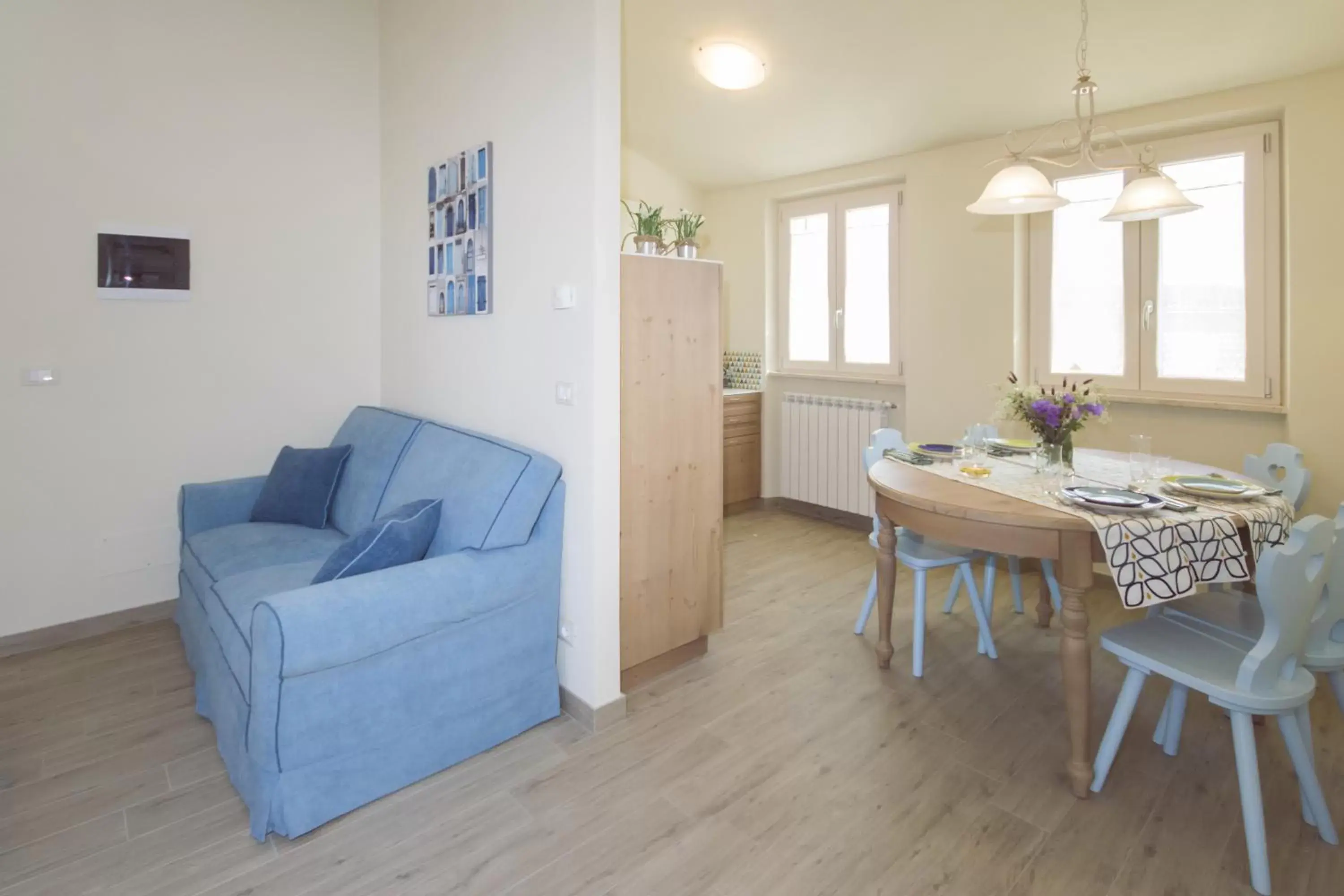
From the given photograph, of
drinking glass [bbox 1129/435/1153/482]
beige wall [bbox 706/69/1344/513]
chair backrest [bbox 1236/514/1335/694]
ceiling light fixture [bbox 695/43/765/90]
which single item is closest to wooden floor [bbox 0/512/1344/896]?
chair backrest [bbox 1236/514/1335/694]

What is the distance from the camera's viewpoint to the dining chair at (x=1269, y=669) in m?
1.80

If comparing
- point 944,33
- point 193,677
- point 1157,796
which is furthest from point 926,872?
point 944,33

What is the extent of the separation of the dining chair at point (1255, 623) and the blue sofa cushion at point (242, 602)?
276 cm

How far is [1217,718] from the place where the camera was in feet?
8.59

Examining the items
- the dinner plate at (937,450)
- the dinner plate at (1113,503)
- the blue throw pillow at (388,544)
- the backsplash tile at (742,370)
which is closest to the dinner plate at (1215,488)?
the dinner plate at (1113,503)

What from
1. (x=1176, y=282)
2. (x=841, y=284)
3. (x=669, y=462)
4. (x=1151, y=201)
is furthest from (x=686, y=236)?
(x=1176, y=282)

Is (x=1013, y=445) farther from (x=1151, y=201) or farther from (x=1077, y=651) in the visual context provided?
(x=1077, y=651)

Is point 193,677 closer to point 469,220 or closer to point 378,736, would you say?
point 378,736

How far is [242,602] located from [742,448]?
3.76m

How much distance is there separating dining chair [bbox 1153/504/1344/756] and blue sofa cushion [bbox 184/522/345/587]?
3.08 meters

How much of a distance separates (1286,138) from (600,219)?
3.08 metres

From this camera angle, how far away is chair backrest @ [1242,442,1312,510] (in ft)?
9.02

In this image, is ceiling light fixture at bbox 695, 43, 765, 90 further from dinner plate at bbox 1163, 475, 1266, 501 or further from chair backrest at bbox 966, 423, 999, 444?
dinner plate at bbox 1163, 475, 1266, 501

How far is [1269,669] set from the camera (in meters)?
1.84
